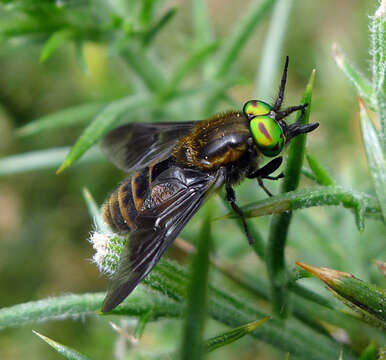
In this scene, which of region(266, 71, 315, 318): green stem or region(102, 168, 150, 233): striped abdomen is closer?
region(266, 71, 315, 318): green stem

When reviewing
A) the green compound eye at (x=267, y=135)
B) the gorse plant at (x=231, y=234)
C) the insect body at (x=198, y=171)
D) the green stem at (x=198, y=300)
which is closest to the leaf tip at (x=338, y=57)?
the gorse plant at (x=231, y=234)

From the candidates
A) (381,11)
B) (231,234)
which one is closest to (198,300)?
(381,11)

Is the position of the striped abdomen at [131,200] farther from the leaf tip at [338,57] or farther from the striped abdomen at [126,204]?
the leaf tip at [338,57]

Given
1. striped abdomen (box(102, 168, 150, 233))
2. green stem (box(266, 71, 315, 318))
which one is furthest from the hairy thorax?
green stem (box(266, 71, 315, 318))

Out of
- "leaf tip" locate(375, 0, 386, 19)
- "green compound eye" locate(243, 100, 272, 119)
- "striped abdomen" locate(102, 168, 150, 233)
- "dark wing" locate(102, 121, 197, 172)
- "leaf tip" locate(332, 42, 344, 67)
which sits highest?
"dark wing" locate(102, 121, 197, 172)

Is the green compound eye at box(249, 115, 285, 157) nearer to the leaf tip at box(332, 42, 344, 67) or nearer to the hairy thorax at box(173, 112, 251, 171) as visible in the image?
the hairy thorax at box(173, 112, 251, 171)

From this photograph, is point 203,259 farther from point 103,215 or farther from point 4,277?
point 4,277
